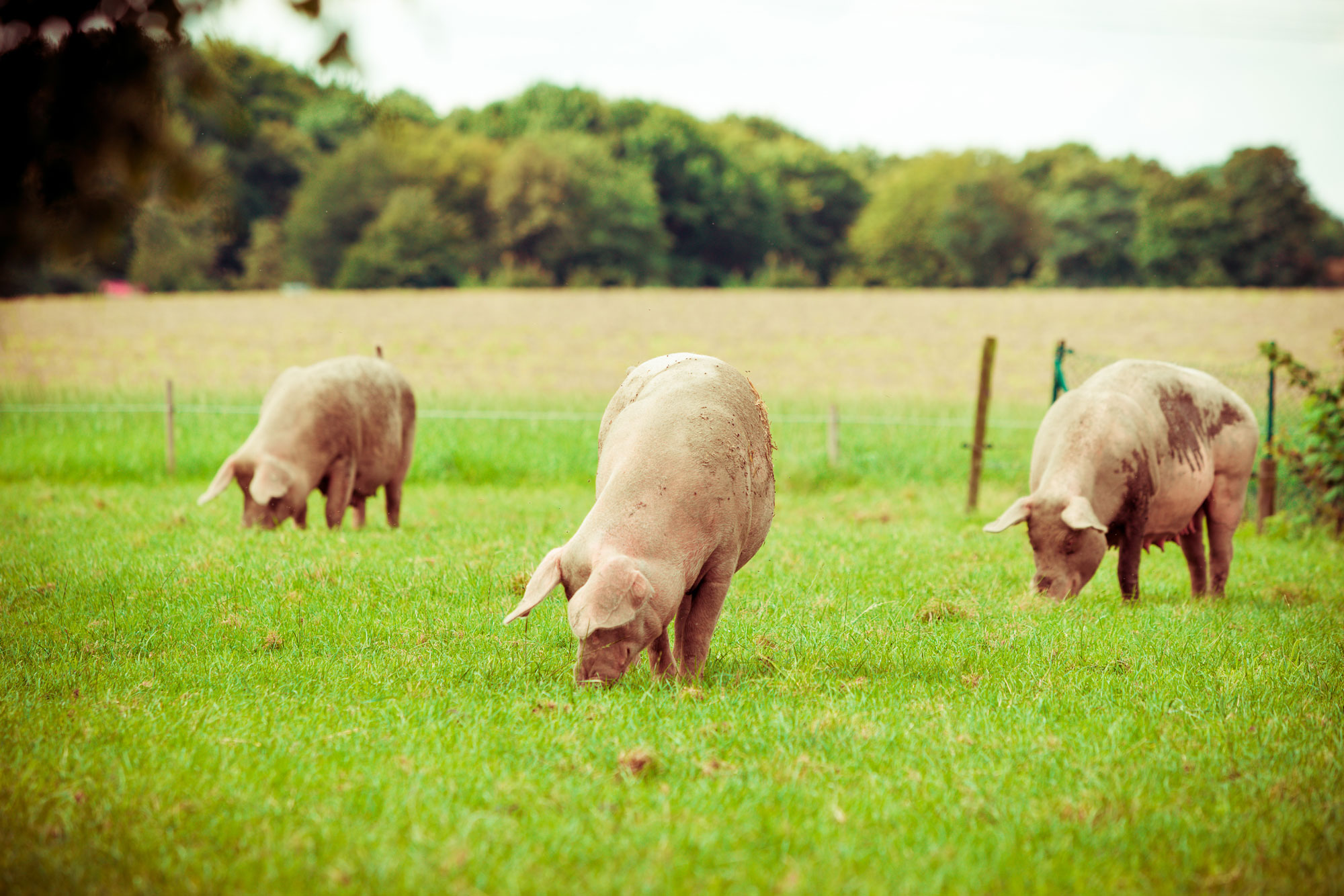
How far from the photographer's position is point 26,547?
9266 millimetres

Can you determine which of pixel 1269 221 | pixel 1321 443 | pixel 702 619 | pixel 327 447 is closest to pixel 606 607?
pixel 702 619

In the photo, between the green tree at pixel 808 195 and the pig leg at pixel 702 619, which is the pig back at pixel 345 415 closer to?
the pig leg at pixel 702 619

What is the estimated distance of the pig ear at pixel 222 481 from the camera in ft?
32.2

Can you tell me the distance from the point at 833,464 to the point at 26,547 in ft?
36.1

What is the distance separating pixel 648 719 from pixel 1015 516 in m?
3.88

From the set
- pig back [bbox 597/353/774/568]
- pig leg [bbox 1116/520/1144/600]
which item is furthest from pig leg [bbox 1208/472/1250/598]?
pig back [bbox 597/353/774/568]

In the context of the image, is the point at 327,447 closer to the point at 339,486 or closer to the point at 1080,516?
the point at 339,486

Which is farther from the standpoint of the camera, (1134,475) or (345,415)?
(345,415)

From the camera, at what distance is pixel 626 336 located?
35219mm

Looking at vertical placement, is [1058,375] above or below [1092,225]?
below

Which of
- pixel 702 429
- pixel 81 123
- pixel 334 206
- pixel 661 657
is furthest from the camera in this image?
pixel 334 206

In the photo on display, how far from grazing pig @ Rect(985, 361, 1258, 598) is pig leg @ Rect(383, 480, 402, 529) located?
23.0ft

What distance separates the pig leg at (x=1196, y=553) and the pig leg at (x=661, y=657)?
5.27 m

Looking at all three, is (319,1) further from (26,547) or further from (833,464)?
(833,464)
